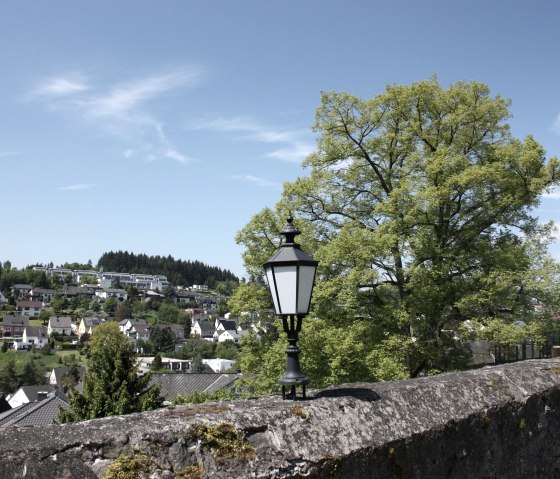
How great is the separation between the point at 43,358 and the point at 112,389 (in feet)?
293

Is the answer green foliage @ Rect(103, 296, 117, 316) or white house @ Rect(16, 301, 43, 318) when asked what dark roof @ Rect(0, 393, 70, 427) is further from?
green foliage @ Rect(103, 296, 117, 316)

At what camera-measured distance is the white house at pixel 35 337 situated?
383 feet

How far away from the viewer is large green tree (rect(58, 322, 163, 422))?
18.7 m

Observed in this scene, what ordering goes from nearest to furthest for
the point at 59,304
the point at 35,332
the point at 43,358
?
the point at 43,358 < the point at 35,332 < the point at 59,304

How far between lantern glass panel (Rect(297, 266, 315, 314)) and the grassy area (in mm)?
93887

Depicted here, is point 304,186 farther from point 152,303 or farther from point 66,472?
point 152,303

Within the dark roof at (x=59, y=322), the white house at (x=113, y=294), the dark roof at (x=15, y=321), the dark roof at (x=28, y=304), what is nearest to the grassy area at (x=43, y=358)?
the dark roof at (x=15, y=321)

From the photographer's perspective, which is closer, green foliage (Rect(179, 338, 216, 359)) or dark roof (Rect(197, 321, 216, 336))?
green foliage (Rect(179, 338, 216, 359))

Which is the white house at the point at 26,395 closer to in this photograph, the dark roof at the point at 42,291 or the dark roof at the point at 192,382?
the dark roof at the point at 192,382

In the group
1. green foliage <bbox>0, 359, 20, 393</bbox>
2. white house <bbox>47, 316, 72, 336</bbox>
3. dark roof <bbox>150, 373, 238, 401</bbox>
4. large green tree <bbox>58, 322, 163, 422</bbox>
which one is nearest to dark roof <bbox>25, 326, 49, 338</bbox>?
white house <bbox>47, 316, 72, 336</bbox>

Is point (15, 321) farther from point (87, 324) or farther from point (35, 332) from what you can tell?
point (87, 324)

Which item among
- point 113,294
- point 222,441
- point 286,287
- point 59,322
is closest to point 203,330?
point 59,322

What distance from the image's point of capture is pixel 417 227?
19.0m

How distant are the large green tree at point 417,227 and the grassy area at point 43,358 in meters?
80.8
